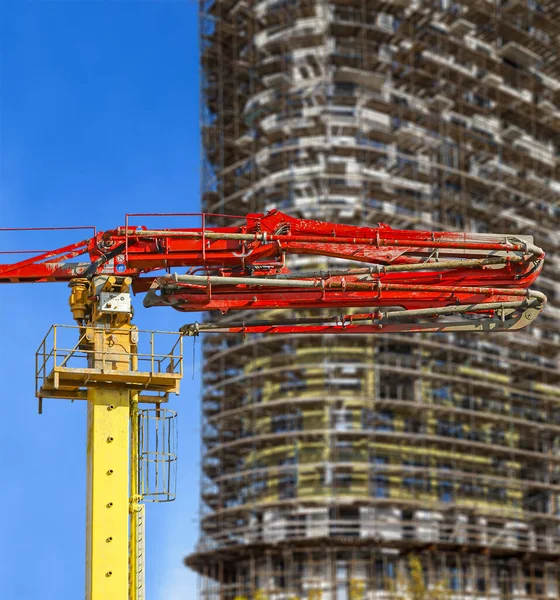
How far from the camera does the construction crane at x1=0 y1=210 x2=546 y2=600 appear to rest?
808 inches

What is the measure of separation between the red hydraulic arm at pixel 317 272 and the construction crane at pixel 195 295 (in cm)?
3

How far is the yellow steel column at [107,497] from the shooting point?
65.5 ft

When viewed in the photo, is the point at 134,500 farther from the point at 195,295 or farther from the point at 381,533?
the point at 381,533

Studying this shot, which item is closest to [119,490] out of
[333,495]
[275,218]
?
[275,218]

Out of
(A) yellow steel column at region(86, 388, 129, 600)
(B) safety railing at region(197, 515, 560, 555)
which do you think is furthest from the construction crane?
(B) safety railing at region(197, 515, 560, 555)

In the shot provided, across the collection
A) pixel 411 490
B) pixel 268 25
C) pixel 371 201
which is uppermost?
pixel 268 25

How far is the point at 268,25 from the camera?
65.7 meters

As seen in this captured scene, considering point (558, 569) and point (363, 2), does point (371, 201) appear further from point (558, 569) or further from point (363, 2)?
point (558, 569)

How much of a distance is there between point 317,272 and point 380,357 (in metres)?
36.2

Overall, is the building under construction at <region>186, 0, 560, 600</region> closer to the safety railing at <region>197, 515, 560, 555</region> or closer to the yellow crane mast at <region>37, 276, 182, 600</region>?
the safety railing at <region>197, 515, 560, 555</region>

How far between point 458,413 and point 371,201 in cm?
1183

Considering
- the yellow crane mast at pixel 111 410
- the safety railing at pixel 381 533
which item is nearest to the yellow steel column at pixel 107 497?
the yellow crane mast at pixel 111 410

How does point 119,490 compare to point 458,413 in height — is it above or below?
below

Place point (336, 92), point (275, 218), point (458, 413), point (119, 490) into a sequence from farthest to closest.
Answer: point (336, 92), point (458, 413), point (275, 218), point (119, 490)
